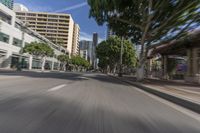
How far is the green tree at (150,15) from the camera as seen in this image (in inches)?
1051

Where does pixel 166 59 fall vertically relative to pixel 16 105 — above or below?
above

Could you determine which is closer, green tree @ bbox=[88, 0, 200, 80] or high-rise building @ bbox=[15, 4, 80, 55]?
green tree @ bbox=[88, 0, 200, 80]

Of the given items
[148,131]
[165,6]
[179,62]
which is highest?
[165,6]

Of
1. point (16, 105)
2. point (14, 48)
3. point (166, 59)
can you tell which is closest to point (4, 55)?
point (14, 48)

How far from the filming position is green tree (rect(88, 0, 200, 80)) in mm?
26688

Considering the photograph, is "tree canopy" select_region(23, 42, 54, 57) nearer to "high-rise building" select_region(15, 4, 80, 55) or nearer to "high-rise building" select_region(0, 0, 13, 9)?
"high-rise building" select_region(0, 0, 13, 9)

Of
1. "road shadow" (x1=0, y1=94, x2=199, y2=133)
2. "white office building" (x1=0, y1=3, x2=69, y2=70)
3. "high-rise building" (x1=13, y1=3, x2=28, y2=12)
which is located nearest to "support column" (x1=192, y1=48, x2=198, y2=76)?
"road shadow" (x1=0, y1=94, x2=199, y2=133)

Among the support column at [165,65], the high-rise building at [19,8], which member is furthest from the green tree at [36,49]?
the high-rise building at [19,8]

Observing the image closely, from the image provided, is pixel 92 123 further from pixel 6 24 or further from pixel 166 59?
pixel 6 24

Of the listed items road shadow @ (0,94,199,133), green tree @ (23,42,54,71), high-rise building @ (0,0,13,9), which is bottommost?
road shadow @ (0,94,199,133)

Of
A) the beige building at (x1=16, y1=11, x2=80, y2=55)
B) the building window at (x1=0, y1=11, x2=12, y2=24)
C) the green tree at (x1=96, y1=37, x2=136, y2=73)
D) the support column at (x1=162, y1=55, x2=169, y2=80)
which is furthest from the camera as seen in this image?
the beige building at (x1=16, y1=11, x2=80, y2=55)

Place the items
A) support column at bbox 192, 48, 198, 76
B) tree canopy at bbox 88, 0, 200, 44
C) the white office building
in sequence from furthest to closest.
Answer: the white office building < support column at bbox 192, 48, 198, 76 < tree canopy at bbox 88, 0, 200, 44

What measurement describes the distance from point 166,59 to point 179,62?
5837mm

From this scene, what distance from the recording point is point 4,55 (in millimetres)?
59312
